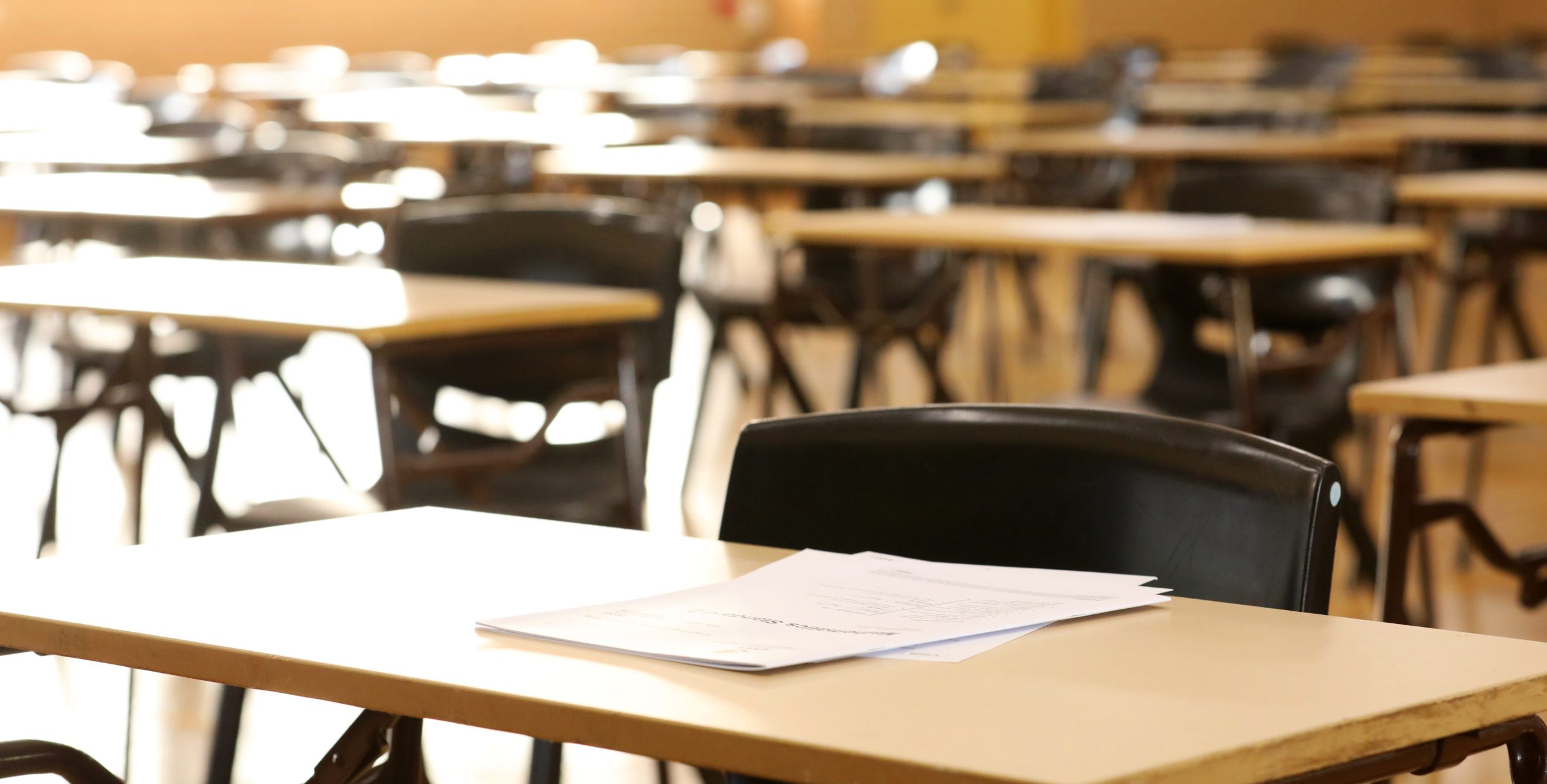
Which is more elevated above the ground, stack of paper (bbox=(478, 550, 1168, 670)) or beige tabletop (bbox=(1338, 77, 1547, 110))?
beige tabletop (bbox=(1338, 77, 1547, 110))

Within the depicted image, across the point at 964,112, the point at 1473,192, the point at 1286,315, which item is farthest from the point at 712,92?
the point at 1286,315

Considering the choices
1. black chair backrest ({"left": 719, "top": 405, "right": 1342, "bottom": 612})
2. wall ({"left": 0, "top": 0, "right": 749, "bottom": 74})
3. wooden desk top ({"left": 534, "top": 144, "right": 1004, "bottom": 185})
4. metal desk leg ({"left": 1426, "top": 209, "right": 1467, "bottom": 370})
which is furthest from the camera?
wall ({"left": 0, "top": 0, "right": 749, "bottom": 74})

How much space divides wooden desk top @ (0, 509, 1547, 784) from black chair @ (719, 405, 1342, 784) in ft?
0.40

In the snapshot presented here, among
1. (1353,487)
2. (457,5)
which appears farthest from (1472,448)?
(457,5)

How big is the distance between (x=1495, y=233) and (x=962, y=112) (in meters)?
4.98

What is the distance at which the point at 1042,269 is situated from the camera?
9742 mm

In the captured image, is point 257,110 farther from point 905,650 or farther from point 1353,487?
point 905,650

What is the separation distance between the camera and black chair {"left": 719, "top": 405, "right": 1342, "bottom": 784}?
132 cm

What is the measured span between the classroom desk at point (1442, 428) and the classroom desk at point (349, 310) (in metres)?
1.02

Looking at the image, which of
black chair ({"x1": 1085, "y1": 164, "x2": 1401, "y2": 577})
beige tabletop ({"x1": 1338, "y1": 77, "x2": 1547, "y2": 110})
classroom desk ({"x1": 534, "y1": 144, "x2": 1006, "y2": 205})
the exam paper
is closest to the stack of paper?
the exam paper

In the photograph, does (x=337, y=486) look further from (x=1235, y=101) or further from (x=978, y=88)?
(x=978, y=88)

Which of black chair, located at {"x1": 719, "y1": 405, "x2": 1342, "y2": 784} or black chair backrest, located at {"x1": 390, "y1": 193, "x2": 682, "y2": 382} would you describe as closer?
black chair, located at {"x1": 719, "y1": 405, "x2": 1342, "y2": 784}

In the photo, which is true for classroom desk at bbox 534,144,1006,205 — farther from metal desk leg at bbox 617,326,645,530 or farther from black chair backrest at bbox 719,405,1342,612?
black chair backrest at bbox 719,405,1342,612

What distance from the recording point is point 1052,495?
143 centimetres
